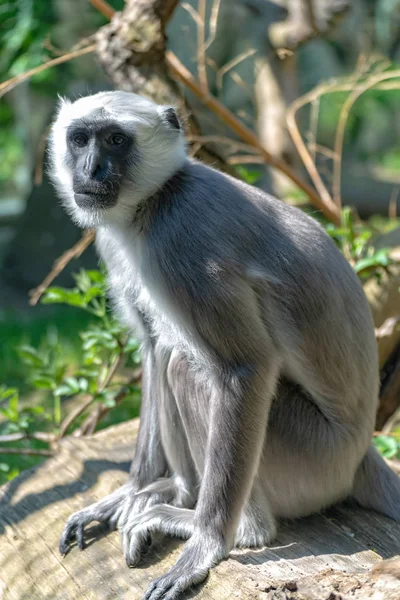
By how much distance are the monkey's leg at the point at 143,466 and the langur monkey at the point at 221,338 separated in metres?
0.02

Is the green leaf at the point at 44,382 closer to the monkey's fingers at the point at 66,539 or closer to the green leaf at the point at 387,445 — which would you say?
the monkey's fingers at the point at 66,539

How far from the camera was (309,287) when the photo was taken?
3727 mm

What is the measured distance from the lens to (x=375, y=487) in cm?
414

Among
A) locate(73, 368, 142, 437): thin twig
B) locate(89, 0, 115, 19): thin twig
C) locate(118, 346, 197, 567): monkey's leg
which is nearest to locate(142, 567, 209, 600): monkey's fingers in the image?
locate(118, 346, 197, 567): monkey's leg

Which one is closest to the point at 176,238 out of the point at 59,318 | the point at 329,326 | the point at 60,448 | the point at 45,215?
the point at 329,326

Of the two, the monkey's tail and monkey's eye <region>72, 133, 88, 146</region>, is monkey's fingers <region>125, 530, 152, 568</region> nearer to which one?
the monkey's tail

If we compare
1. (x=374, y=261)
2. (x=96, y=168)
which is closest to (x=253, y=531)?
(x=96, y=168)

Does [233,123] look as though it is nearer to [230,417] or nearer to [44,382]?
[44,382]

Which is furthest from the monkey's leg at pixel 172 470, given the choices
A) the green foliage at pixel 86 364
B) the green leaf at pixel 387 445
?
the green leaf at pixel 387 445

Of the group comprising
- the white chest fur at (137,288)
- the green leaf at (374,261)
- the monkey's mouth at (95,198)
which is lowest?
the green leaf at (374,261)

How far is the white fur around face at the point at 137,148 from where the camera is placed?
12.3 feet

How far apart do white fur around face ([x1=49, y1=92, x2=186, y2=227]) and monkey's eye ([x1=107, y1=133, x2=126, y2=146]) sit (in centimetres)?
7

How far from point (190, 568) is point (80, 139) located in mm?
2108

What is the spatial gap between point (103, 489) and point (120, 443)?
621 millimetres
